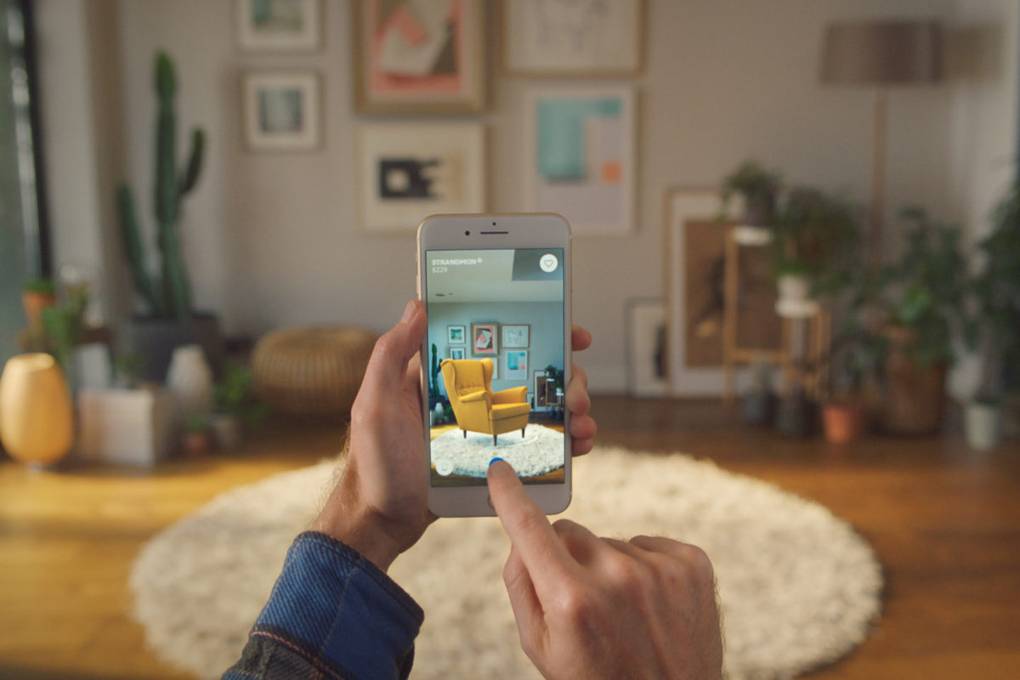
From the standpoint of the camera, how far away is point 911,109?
446 cm

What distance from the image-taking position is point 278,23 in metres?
4.44

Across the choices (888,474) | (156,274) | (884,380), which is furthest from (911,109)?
(156,274)

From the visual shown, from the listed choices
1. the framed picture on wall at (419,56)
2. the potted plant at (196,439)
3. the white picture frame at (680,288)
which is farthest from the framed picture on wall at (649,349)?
the potted plant at (196,439)

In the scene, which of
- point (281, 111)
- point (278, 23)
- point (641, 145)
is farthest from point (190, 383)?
point (641, 145)

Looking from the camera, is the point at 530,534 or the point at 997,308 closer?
the point at 530,534

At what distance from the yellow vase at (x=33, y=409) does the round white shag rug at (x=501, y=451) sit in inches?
111

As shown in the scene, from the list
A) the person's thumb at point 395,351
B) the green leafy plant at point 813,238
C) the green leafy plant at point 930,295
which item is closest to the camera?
the person's thumb at point 395,351

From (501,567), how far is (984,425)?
202cm

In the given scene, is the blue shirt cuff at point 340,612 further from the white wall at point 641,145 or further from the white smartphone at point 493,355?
the white wall at point 641,145

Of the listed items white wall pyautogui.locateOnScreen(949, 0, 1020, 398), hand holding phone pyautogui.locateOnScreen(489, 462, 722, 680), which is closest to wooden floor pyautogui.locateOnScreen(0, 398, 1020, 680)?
white wall pyautogui.locateOnScreen(949, 0, 1020, 398)

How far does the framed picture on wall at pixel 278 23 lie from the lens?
4.43 metres

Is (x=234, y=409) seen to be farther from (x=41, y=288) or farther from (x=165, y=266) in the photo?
(x=41, y=288)

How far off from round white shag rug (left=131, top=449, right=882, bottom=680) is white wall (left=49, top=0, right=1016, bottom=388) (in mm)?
1435

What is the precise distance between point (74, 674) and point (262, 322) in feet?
8.76
